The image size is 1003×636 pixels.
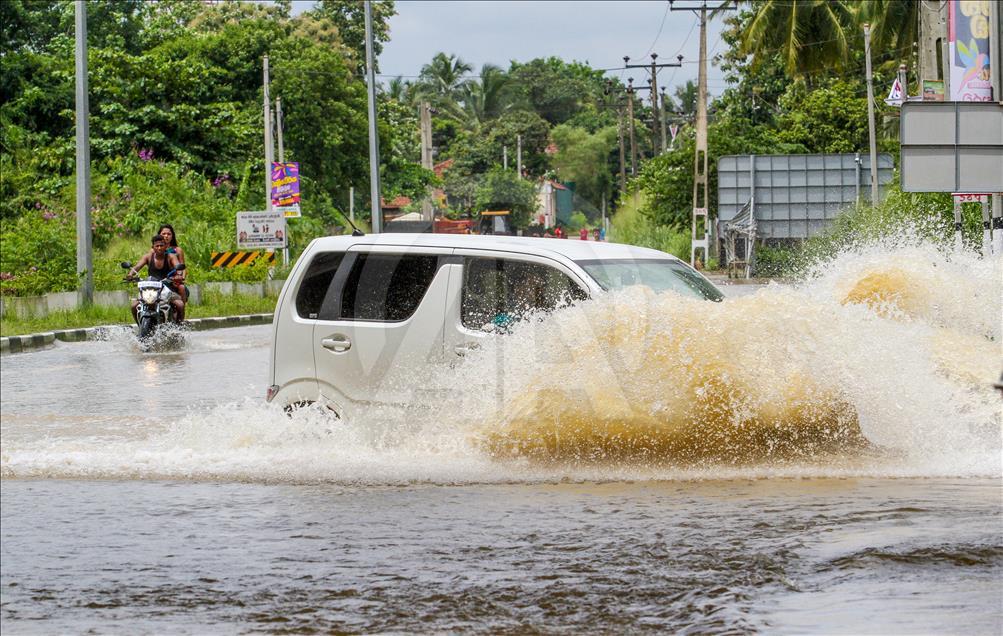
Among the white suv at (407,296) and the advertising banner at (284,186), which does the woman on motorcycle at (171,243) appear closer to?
the white suv at (407,296)

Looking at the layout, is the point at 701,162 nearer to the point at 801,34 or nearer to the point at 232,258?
the point at 801,34

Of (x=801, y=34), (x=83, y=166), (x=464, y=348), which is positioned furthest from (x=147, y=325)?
(x=801, y=34)

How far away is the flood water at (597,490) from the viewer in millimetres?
5539

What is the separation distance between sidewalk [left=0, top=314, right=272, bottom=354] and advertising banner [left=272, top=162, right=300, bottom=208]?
1149 cm

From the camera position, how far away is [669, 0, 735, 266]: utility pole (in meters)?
42.8

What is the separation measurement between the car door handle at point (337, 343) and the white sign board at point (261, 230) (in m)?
24.9

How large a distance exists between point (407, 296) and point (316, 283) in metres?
0.71

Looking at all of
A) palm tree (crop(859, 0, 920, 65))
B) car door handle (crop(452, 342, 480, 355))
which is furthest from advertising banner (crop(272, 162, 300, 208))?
car door handle (crop(452, 342, 480, 355))

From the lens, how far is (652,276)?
8852mm

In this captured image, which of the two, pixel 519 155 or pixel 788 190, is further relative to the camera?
pixel 519 155

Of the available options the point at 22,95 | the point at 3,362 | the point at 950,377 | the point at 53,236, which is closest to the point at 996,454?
the point at 950,377

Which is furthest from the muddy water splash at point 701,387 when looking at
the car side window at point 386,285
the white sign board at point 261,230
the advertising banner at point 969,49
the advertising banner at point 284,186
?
the advertising banner at point 284,186

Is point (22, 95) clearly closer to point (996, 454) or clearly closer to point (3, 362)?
point (3, 362)

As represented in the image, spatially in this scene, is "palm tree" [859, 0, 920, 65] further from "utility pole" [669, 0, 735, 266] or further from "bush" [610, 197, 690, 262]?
"bush" [610, 197, 690, 262]
